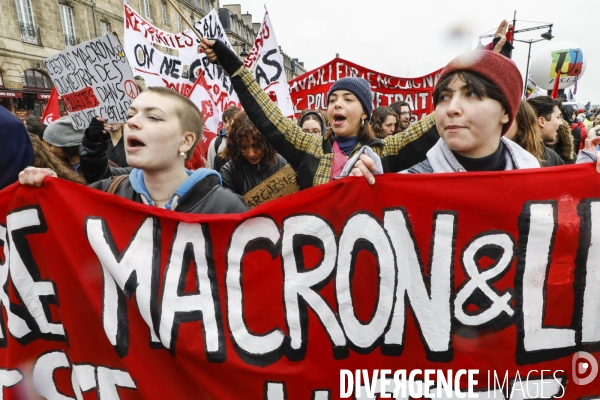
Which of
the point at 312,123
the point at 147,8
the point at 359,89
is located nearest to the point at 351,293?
the point at 359,89

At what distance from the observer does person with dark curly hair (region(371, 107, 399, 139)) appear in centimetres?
490

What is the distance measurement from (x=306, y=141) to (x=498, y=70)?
108cm

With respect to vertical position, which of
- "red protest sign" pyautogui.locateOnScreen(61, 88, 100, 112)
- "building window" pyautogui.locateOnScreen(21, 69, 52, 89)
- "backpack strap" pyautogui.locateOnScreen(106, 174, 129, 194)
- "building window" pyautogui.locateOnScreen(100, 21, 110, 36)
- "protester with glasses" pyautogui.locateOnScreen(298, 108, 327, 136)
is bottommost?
"backpack strap" pyautogui.locateOnScreen(106, 174, 129, 194)

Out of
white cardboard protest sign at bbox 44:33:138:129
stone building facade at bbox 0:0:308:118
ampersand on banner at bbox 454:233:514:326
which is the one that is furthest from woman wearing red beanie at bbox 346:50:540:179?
stone building facade at bbox 0:0:308:118

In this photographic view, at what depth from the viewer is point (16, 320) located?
6.02ft

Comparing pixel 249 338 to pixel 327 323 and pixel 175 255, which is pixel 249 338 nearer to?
pixel 327 323

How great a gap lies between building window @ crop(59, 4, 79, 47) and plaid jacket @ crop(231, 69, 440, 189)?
892 inches

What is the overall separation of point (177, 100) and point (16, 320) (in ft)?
4.08

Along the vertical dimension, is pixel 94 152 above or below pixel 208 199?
above

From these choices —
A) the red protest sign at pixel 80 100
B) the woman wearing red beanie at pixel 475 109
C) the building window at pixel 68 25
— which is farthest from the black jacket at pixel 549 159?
the building window at pixel 68 25

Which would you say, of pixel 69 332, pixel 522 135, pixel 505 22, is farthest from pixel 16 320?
pixel 522 135

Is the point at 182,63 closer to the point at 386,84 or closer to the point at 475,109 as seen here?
the point at 386,84

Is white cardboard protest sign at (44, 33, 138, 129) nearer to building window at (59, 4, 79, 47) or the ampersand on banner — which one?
the ampersand on banner

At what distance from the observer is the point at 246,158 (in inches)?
132
